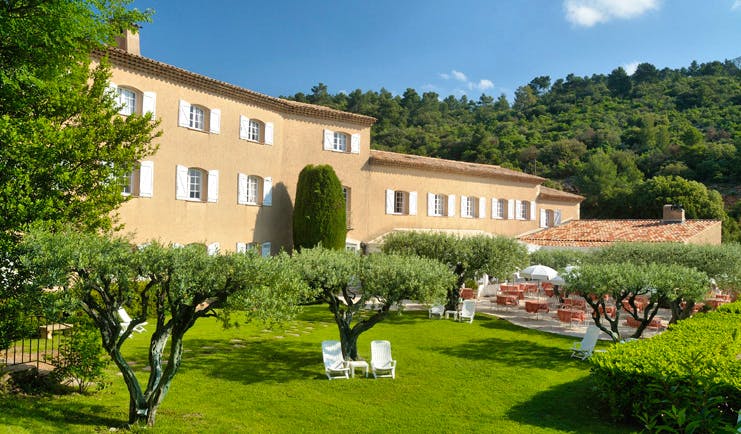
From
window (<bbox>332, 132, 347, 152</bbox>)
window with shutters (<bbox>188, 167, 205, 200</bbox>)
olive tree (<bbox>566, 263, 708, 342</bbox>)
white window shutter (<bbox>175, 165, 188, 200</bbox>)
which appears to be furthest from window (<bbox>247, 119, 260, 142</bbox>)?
olive tree (<bbox>566, 263, 708, 342</bbox>)

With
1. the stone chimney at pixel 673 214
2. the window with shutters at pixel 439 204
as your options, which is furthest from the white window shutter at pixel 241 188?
the stone chimney at pixel 673 214

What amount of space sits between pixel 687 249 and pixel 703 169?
36.0 meters

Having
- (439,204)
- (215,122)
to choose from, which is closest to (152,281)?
(215,122)

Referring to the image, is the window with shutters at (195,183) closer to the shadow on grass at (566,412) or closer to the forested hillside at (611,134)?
the shadow on grass at (566,412)

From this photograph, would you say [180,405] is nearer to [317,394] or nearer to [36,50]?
[317,394]

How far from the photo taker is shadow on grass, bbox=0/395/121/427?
7.51 meters

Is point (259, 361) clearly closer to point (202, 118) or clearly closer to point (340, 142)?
point (202, 118)

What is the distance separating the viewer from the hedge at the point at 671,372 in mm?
7086

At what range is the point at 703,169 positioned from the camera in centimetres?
4991

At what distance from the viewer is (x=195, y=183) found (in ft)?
69.3

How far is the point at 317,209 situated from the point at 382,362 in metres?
12.3

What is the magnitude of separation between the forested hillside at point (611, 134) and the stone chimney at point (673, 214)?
36.9 feet

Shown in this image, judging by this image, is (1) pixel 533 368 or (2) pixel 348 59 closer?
(1) pixel 533 368

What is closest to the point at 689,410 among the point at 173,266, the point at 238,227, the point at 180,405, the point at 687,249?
the point at 173,266
